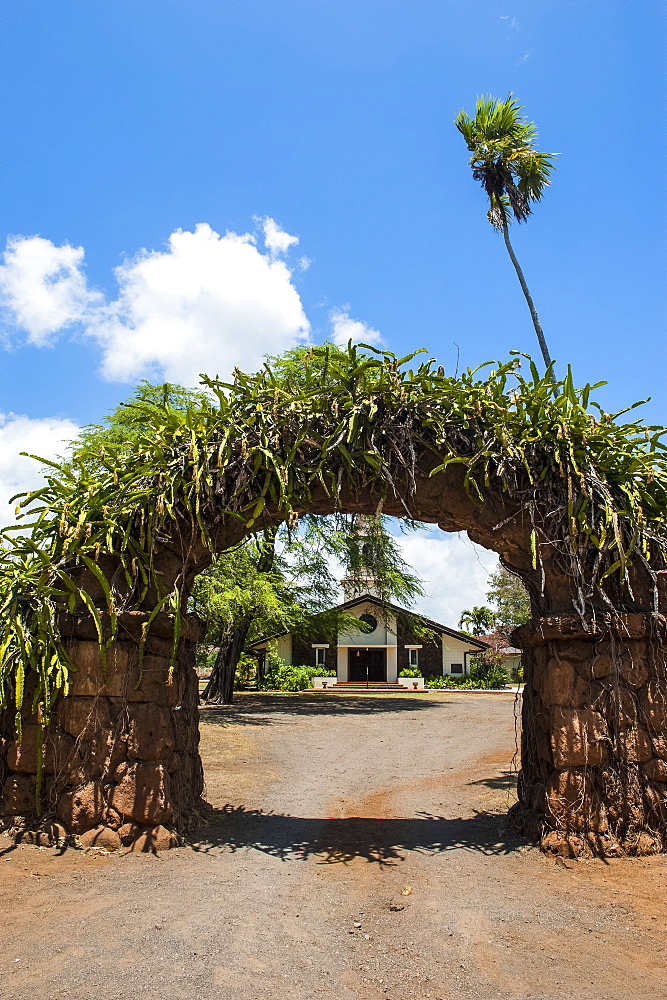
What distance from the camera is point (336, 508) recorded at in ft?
20.5

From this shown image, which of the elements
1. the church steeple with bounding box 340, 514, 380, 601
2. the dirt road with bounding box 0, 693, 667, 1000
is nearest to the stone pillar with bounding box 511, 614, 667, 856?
the dirt road with bounding box 0, 693, 667, 1000

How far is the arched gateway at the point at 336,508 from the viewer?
5613 mm

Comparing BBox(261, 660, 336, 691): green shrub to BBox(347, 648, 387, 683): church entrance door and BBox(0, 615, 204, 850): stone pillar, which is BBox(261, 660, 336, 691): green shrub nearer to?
BBox(347, 648, 387, 683): church entrance door

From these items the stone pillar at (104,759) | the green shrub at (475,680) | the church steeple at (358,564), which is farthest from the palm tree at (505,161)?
the green shrub at (475,680)

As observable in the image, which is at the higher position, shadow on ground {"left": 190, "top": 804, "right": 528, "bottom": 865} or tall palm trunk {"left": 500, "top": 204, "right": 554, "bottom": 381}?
tall palm trunk {"left": 500, "top": 204, "right": 554, "bottom": 381}

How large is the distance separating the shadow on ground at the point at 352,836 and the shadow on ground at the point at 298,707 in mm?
9754

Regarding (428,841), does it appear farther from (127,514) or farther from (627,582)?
(127,514)

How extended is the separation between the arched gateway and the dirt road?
1.58ft

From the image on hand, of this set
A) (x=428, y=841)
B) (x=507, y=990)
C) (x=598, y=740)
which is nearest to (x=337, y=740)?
(x=428, y=841)

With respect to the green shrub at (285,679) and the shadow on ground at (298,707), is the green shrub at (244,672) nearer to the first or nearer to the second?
the green shrub at (285,679)

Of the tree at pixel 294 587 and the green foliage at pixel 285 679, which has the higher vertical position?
the tree at pixel 294 587

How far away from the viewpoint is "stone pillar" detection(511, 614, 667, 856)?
219 inches

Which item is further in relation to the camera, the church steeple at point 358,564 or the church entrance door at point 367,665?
the church entrance door at point 367,665

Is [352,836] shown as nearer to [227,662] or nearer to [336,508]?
[336,508]
